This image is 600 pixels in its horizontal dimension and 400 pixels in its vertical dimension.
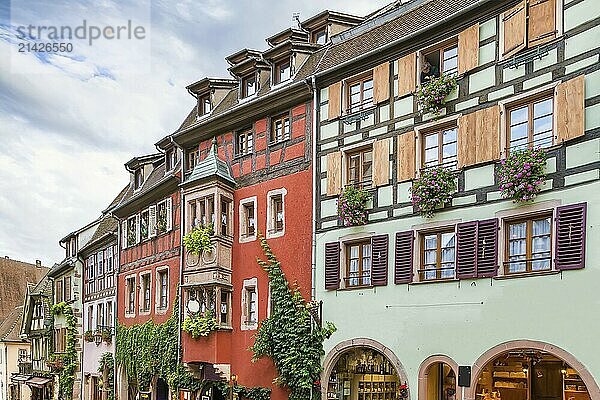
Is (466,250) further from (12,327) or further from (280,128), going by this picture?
(12,327)

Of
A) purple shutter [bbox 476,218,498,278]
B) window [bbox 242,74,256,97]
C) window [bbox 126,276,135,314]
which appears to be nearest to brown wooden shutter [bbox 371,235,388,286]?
purple shutter [bbox 476,218,498,278]

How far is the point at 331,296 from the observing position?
22.5 metres

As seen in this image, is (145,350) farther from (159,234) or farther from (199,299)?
(199,299)

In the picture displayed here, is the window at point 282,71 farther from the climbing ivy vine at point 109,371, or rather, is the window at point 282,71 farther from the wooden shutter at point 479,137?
the climbing ivy vine at point 109,371

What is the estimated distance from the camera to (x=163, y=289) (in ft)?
105

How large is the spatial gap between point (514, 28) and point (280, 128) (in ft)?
28.7

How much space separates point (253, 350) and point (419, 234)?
6883 mm

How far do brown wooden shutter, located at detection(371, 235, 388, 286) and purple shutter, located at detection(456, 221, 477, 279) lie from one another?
7.79 ft

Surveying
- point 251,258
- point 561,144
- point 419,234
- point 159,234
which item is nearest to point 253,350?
point 251,258

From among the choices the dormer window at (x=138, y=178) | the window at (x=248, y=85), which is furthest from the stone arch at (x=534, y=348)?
the dormer window at (x=138, y=178)

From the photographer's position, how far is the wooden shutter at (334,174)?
74.3 ft

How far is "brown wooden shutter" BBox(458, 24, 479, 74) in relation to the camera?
19312mm

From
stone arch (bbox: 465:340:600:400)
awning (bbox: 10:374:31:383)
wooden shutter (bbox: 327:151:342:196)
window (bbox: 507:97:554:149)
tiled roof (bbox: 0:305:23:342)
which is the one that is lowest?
awning (bbox: 10:374:31:383)

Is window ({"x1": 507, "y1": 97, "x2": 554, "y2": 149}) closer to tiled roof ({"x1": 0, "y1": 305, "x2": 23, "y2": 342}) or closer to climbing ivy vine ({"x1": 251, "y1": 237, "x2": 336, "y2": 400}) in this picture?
climbing ivy vine ({"x1": 251, "y1": 237, "x2": 336, "y2": 400})
